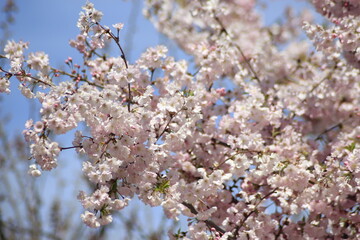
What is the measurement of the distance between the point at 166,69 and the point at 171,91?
3.13 ft

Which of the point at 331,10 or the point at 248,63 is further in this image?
the point at 248,63

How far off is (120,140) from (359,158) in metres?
1.50

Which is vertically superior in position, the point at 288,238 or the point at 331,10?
the point at 331,10

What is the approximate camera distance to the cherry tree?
8.59 feet

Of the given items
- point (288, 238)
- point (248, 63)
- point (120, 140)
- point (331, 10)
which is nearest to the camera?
point (120, 140)

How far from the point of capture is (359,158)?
105 inches

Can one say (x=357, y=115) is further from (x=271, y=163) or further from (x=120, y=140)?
(x=120, y=140)

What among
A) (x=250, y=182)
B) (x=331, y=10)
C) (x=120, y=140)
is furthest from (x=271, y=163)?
(x=331, y=10)

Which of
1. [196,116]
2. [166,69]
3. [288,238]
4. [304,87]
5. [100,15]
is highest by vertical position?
[304,87]

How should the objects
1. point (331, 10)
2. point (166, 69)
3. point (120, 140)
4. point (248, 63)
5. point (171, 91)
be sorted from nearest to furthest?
point (120, 140) < point (171, 91) < point (166, 69) < point (331, 10) < point (248, 63)

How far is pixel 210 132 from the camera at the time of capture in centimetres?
381

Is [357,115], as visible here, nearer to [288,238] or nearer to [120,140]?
[288,238]

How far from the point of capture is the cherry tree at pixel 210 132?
2619 millimetres

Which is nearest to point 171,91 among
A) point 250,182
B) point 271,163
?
point 271,163
